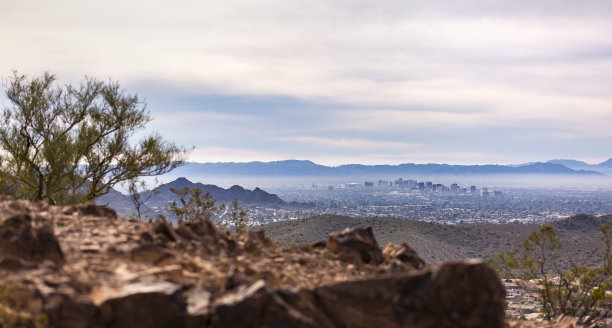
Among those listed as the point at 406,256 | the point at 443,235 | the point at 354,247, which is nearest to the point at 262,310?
the point at 354,247

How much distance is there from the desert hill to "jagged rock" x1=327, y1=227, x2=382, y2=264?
61.9 m

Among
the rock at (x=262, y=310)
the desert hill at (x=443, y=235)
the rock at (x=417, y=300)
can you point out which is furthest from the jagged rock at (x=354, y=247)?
the desert hill at (x=443, y=235)

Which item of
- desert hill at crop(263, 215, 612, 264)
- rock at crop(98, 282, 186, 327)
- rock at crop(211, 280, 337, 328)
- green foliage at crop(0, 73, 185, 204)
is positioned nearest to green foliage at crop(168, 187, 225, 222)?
green foliage at crop(0, 73, 185, 204)

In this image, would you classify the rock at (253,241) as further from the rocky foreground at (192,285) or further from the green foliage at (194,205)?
the green foliage at (194,205)

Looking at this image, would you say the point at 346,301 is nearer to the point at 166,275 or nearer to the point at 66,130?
the point at 166,275

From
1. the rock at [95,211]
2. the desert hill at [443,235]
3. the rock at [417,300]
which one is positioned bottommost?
the desert hill at [443,235]

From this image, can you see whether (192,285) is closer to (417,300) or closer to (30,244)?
(30,244)

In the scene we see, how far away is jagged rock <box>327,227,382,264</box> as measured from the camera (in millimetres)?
13523

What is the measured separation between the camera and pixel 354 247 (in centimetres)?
1370

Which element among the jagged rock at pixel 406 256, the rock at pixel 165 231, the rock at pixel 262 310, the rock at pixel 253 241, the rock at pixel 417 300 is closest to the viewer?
the rock at pixel 262 310

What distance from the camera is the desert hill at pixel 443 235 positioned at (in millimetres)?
80875

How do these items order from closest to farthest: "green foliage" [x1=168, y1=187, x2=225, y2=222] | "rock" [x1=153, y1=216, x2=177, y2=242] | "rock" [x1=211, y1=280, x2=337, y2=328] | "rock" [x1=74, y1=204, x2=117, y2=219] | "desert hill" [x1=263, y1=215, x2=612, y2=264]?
"rock" [x1=211, y1=280, x2=337, y2=328], "rock" [x1=153, y1=216, x2=177, y2=242], "rock" [x1=74, y1=204, x2=117, y2=219], "green foliage" [x1=168, y1=187, x2=225, y2=222], "desert hill" [x1=263, y1=215, x2=612, y2=264]

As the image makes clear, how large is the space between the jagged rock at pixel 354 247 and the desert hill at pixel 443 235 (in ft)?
203

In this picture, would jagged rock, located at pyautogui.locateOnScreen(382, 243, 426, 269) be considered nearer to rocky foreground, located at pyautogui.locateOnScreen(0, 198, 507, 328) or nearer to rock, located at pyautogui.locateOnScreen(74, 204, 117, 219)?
rocky foreground, located at pyautogui.locateOnScreen(0, 198, 507, 328)
